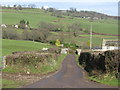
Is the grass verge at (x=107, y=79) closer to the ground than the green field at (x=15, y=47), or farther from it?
farther from it

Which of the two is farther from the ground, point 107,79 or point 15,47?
point 107,79

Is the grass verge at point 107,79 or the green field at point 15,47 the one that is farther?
the green field at point 15,47

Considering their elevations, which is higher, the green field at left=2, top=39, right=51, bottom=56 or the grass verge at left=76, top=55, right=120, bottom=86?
the grass verge at left=76, top=55, right=120, bottom=86

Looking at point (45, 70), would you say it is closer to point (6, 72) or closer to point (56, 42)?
point (6, 72)

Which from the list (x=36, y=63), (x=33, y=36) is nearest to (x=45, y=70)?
(x=36, y=63)

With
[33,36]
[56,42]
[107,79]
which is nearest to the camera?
[107,79]

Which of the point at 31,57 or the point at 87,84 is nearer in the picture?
the point at 87,84

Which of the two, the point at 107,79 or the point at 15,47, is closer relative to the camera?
the point at 107,79

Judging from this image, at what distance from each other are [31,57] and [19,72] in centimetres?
223

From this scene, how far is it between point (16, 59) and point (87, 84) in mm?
9227

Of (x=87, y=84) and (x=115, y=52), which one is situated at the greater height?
(x=115, y=52)

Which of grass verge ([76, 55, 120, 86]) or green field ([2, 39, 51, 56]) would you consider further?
green field ([2, 39, 51, 56])

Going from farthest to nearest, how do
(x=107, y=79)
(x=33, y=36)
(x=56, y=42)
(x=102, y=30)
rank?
1. (x=102, y=30)
2. (x=33, y=36)
3. (x=56, y=42)
4. (x=107, y=79)

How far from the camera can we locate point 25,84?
16234mm
